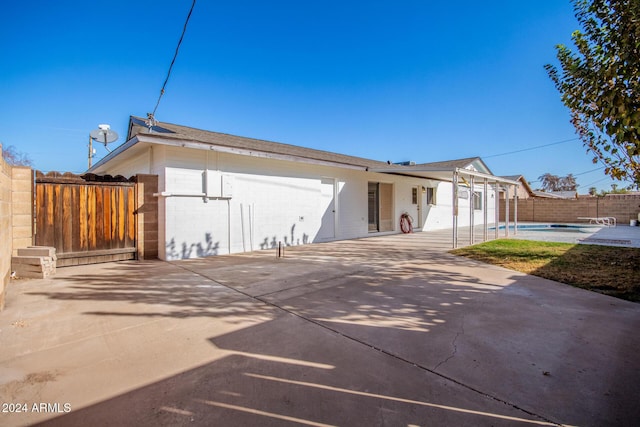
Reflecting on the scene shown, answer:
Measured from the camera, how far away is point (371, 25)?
10.9 metres

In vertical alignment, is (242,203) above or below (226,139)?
below

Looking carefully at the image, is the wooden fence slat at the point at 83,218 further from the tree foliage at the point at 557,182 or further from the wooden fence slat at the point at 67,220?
the tree foliage at the point at 557,182

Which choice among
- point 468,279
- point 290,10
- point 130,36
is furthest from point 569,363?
point 130,36

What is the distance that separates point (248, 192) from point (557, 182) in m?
68.5

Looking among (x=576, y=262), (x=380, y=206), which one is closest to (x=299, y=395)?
(x=576, y=262)

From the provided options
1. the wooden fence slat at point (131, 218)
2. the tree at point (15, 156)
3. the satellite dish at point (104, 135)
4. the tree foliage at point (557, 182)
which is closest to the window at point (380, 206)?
the wooden fence slat at point (131, 218)

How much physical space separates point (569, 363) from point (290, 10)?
32.7 feet

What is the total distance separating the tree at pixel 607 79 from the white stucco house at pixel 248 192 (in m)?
3.59

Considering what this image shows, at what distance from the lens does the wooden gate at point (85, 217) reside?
6.11 meters

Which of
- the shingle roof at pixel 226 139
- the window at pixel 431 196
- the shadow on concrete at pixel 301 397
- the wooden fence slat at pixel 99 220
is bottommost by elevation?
the shadow on concrete at pixel 301 397

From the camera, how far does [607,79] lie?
3.94m

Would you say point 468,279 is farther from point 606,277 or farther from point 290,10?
point 290,10

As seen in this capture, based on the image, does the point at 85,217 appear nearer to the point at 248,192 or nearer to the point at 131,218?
the point at 131,218

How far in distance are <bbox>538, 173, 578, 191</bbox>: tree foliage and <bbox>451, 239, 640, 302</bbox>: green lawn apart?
6040 cm
